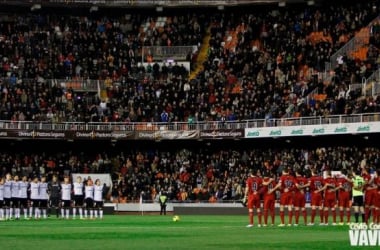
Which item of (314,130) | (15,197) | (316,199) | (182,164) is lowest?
(316,199)

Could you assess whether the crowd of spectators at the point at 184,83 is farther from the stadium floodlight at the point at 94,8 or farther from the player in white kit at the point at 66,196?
the player in white kit at the point at 66,196

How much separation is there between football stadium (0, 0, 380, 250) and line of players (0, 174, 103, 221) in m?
0.08

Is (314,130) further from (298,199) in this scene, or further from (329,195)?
(298,199)

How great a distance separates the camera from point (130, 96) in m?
76.0

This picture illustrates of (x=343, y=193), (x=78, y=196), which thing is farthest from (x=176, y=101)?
(x=343, y=193)

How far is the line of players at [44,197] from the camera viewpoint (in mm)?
53938

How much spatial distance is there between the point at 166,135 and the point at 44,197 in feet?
58.7

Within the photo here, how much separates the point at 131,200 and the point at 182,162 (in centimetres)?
537

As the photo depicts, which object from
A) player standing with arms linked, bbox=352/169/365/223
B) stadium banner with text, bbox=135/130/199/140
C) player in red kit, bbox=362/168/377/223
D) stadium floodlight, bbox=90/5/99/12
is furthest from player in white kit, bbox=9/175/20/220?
stadium floodlight, bbox=90/5/99/12

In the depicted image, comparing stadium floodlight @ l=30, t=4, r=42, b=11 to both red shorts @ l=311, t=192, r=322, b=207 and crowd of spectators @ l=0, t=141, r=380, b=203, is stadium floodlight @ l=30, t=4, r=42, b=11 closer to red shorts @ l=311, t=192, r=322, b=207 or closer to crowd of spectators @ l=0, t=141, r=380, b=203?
crowd of spectators @ l=0, t=141, r=380, b=203

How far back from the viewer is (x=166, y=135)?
71.7m

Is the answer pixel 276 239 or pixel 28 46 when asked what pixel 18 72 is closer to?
pixel 28 46

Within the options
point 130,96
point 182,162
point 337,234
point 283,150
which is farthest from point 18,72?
point 337,234

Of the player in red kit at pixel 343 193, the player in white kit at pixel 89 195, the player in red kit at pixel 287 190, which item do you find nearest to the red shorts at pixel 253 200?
the player in red kit at pixel 287 190
